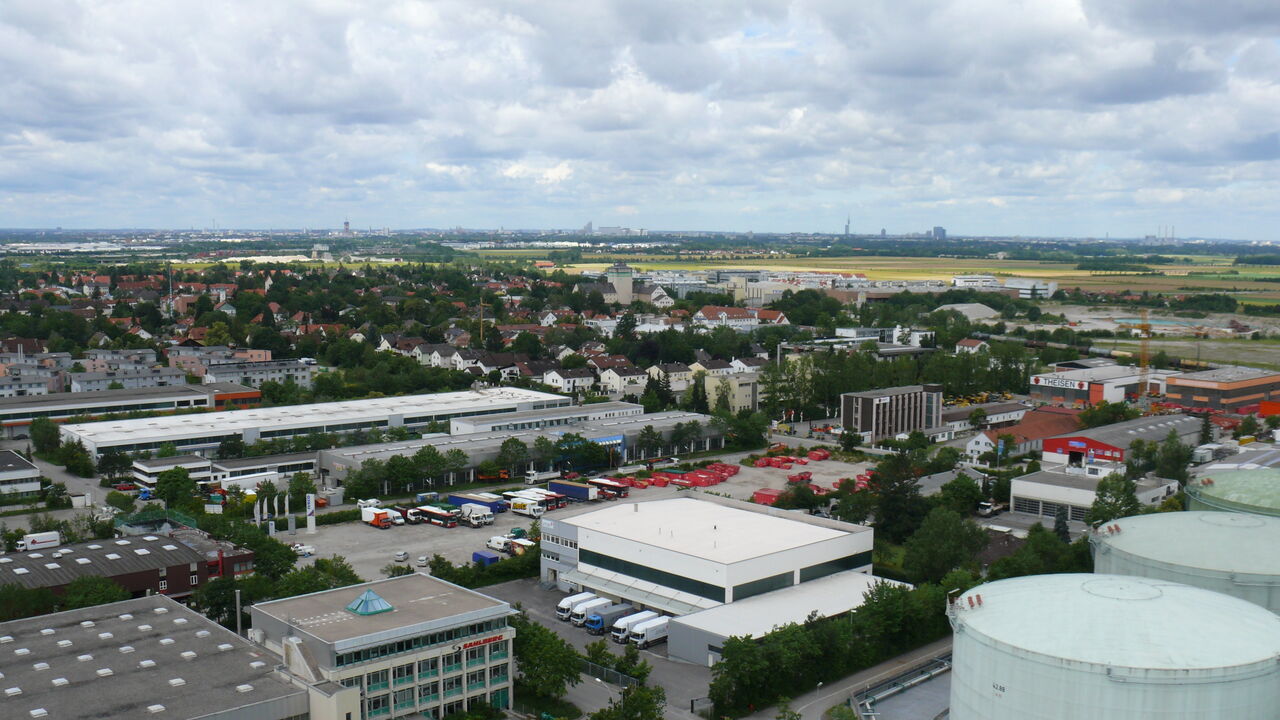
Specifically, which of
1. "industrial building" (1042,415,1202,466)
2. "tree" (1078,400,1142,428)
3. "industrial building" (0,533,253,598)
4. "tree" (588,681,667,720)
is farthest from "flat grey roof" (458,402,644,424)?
"tree" (588,681,667,720)

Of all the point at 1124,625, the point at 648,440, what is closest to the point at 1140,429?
the point at 648,440

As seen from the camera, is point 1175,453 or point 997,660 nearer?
point 997,660

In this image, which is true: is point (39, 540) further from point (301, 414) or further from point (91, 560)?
point (301, 414)

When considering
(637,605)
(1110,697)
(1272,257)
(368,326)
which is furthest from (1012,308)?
(1272,257)

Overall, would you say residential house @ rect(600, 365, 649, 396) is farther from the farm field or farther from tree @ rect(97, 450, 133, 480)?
the farm field

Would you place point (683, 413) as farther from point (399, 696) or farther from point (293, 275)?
point (293, 275)
